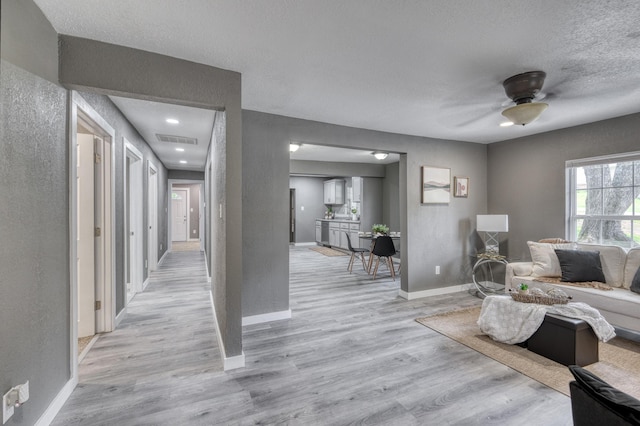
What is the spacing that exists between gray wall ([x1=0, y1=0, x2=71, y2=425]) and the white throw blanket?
3.46 m

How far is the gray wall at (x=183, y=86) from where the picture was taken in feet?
6.16

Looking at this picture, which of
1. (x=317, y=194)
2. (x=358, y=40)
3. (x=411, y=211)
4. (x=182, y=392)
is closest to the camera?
(x=358, y=40)

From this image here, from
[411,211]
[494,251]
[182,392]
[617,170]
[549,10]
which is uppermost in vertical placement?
[549,10]

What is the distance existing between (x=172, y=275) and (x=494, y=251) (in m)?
5.72

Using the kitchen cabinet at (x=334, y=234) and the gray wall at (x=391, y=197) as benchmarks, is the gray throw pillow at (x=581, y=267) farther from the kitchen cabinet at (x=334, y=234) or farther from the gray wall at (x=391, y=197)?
the kitchen cabinet at (x=334, y=234)

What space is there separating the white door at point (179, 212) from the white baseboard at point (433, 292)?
9.52 metres

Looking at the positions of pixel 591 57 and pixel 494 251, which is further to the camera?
pixel 494 251

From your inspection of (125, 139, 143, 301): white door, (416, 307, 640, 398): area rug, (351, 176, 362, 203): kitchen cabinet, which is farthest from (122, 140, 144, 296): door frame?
(351, 176, 362, 203): kitchen cabinet

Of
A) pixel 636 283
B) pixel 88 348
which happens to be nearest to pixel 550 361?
pixel 636 283

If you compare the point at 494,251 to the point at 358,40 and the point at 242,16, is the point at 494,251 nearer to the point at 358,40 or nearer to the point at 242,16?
the point at 358,40

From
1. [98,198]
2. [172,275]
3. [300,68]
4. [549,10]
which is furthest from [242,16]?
[172,275]

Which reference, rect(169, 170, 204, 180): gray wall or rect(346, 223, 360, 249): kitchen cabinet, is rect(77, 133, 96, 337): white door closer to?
rect(169, 170, 204, 180): gray wall

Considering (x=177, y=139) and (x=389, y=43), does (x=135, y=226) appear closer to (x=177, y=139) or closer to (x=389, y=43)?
(x=177, y=139)

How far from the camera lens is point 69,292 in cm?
196
